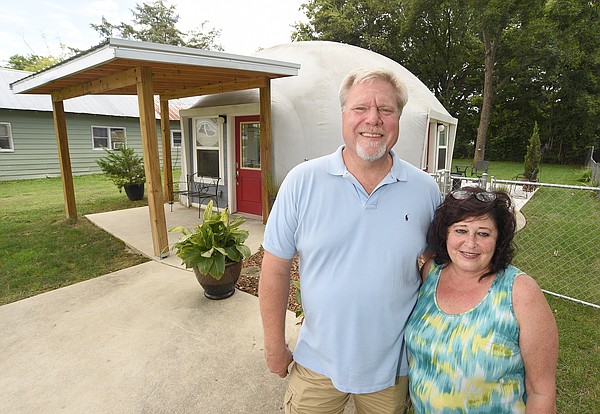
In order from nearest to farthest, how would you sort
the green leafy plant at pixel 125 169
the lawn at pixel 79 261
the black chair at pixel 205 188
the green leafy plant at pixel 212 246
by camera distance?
the lawn at pixel 79 261 → the green leafy plant at pixel 212 246 → the black chair at pixel 205 188 → the green leafy plant at pixel 125 169

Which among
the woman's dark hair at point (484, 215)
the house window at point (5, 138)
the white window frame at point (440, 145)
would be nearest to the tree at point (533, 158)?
the white window frame at point (440, 145)

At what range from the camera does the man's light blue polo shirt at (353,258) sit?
4.51 feet

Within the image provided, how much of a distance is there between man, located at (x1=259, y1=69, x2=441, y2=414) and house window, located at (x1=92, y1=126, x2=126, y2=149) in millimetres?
16554

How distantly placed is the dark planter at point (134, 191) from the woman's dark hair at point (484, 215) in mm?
10035

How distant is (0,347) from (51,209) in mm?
6840

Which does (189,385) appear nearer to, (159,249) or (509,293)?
(509,293)

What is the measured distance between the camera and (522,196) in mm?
9891

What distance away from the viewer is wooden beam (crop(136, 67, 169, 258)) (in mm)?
4750

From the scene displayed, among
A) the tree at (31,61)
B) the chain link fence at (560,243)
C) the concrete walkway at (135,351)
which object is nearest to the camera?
the concrete walkway at (135,351)

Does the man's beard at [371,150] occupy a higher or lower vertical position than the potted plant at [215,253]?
higher

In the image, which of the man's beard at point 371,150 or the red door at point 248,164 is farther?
the red door at point 248,164

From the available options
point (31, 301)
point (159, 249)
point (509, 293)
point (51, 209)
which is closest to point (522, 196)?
point (159, 249)

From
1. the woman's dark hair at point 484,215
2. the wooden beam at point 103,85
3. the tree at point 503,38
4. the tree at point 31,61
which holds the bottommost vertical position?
the woman's dark hair at point 484,215

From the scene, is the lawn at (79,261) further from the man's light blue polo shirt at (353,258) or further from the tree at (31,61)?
the tree at (31,61)
